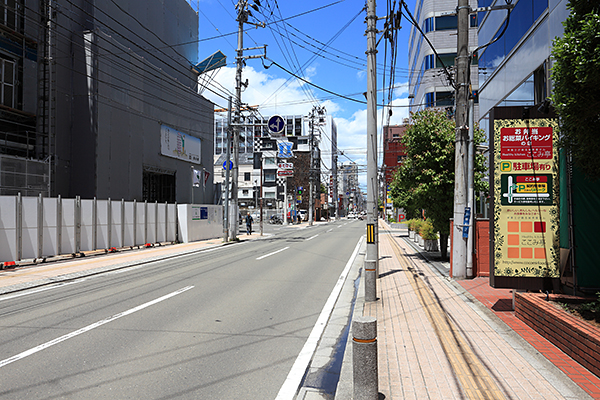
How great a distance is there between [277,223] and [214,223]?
30.3m

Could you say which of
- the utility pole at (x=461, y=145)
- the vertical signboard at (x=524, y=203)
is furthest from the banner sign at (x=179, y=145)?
the vertical signboard at (x=524, y=203)

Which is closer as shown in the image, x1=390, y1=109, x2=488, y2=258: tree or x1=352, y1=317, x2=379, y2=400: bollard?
x1=352, y1=317, x2=379, y2=400: bollard

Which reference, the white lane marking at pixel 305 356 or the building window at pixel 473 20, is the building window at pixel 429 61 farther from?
the white lane marking at pixel 305 356

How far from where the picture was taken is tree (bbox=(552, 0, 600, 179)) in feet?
15.3

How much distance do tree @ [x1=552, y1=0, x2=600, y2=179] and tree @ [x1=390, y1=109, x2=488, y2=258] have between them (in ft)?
27.3

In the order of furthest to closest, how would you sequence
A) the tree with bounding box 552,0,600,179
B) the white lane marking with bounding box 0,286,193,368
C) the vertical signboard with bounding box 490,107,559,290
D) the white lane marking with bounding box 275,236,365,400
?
the vertical signboard with bounding box 490,107,559,290 < the white lane marking with bounding box 0,286,193,368 < the tree with bounding box 552,0,600,179 < the white lane marking with bounding box 275,236,365,400

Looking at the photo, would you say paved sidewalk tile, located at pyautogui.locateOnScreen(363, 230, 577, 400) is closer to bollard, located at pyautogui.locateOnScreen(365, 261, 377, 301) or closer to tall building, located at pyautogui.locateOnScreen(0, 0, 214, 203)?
bollard, located at pyautogui.locateOnScreen(365, 261, 377, 301)

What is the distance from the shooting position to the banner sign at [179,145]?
33688mm

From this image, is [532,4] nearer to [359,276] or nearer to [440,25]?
[359,276]

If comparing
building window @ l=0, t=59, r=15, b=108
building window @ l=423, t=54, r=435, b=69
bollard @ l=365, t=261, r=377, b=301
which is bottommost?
bollard @ l=365, t=261, r=377, b=301

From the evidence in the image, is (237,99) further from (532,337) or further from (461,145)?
(532,337)

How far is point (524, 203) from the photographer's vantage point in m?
7.38

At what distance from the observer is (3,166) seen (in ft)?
66.6

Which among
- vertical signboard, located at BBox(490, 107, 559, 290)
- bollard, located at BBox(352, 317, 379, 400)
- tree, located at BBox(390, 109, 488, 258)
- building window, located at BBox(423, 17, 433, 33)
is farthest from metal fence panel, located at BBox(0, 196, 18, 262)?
building window, located at BBox(423, 17, 433, 33)
